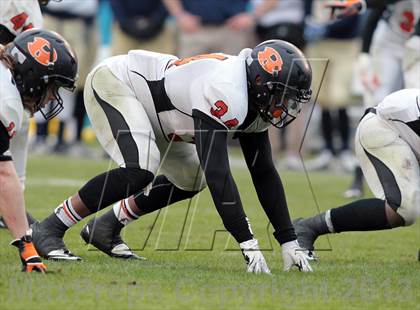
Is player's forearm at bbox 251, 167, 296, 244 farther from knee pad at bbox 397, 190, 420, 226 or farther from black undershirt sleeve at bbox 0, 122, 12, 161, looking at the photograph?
black undershirt sleeve at bbox 0, 122, 12, 161

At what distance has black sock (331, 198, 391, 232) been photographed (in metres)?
5.66

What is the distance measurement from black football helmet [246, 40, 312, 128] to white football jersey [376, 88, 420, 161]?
684 mm

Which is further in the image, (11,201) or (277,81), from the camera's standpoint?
(277,81)

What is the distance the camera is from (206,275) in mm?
5070

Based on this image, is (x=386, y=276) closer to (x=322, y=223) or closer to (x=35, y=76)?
(x=322, y=223)

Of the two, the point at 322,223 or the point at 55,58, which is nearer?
the point at 55,58

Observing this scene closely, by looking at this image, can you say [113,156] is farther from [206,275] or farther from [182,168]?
[206,275]

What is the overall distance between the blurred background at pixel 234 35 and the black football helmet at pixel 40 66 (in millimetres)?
6571

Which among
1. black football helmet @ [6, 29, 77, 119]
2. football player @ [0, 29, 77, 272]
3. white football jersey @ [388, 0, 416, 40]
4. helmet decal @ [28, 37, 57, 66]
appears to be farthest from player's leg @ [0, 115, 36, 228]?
white football jersey @ [388, 0, 416, 40]

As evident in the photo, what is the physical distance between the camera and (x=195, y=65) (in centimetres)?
541

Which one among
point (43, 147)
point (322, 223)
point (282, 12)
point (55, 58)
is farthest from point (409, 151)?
point (43, 147)

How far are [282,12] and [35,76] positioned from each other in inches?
274

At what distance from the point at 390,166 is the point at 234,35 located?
253 inches

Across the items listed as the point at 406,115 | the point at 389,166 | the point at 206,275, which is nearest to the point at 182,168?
the point at 206,275
